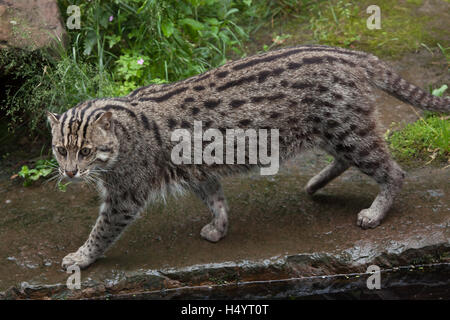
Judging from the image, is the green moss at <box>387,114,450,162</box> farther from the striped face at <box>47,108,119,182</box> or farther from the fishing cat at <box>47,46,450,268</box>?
the striped face at <box>47,108,119,182</box>

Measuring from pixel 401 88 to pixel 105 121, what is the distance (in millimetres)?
2690

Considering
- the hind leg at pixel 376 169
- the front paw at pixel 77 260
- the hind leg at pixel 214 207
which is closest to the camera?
the front paw at pixel 77 260

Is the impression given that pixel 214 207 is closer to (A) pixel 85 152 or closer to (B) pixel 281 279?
(B) pixel 281 279

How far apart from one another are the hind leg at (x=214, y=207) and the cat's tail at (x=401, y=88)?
1742mm

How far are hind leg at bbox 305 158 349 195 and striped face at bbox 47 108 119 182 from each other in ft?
6.96

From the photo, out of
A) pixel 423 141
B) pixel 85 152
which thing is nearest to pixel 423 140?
pixel 423 141

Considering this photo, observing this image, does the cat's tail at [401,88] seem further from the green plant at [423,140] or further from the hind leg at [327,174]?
the green plant at [423,140]

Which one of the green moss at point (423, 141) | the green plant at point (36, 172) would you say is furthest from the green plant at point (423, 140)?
the green plant at point (36, 172)

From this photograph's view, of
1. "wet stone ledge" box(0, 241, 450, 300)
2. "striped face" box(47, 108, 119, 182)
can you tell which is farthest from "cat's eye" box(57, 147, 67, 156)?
"wet stone ledge" box(0, 241, 450, 300)

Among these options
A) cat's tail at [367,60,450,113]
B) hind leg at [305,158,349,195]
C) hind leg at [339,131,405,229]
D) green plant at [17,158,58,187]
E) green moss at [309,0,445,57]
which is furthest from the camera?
green moss at [309,0,445,57]

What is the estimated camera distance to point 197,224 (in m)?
6.17

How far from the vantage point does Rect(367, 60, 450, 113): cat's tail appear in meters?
5.75

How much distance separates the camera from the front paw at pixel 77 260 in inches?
216

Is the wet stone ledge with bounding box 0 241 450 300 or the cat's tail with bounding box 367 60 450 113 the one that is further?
the cat's tail with bounding box 367 60 450 113
